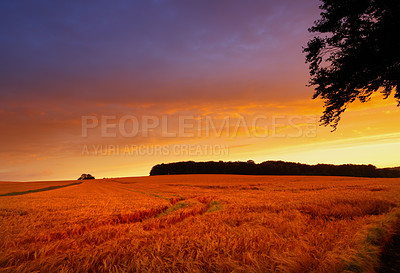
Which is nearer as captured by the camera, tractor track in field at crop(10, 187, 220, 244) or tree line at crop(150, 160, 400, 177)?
tractor track in field at crop(10, 187, 220, 244)

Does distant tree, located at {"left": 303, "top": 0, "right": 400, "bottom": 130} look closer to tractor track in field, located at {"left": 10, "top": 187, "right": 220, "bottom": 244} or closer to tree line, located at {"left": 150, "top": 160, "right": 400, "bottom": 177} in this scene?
tractor track in field, located at {"left": 10, "top": 187, "right": 220, "bottom": 244}

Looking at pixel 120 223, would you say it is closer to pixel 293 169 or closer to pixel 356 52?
pixel 356 52

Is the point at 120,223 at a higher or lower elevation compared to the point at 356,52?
lower

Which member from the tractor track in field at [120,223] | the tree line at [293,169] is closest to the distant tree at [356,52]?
the tractor track in field at [120,223]

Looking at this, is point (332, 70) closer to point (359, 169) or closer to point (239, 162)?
point (239, 162)

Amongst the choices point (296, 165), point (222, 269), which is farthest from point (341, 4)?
point (296, 165)

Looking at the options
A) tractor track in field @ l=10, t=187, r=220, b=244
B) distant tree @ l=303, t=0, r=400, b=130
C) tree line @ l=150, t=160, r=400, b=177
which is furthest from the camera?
tree line @ l=150, t=160, r=400, b=177

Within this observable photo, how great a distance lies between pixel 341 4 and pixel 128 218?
1501 centimetres

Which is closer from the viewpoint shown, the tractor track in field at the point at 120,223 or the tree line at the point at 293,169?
the tractor track in field at the point at 120,223

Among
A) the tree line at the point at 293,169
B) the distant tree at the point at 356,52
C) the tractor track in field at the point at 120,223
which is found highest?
the distant tree at the point at 356,52

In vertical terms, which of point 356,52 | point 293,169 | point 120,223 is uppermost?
point 356,52

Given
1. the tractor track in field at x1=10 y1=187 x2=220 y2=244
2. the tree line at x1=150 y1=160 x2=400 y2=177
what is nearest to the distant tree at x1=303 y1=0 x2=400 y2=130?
the tractor track in field at x1=10 y1=187 x2=220 y2=244

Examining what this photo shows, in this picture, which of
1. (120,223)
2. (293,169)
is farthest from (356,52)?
(293,169)

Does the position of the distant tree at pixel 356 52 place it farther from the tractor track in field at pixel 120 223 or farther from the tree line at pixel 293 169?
the tree line at pixel 293 169
